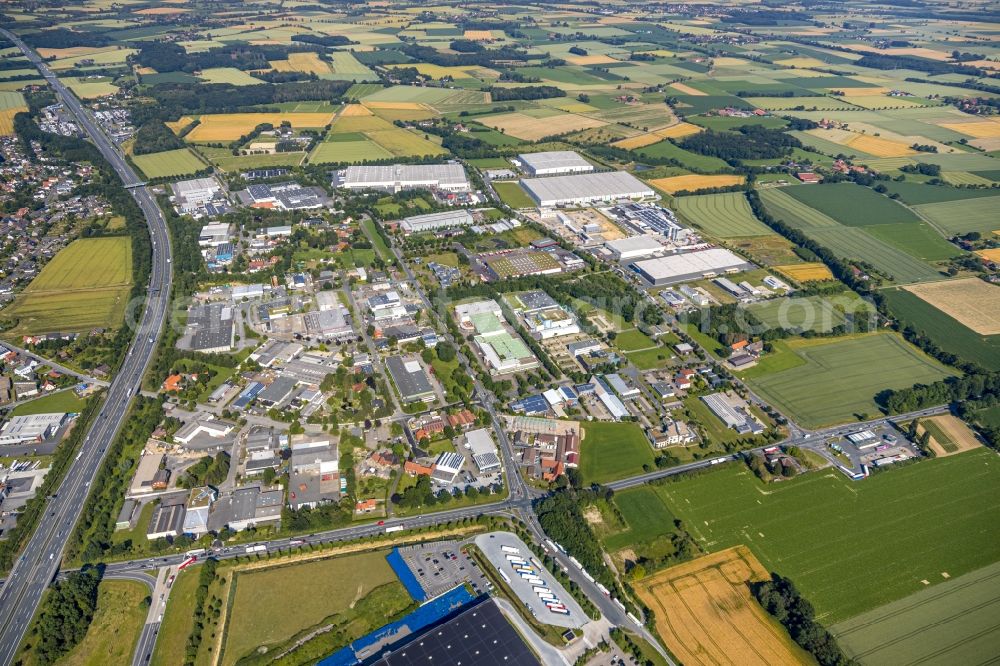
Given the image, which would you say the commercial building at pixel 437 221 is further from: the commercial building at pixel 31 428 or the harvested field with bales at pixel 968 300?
the harvested field with bales at pixel 968 300

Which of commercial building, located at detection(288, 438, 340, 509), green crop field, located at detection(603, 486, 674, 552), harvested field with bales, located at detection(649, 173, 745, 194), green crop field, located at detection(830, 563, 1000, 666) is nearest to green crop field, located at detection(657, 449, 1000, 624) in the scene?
green crop field, located at detection(830, 563, 1000, 666)

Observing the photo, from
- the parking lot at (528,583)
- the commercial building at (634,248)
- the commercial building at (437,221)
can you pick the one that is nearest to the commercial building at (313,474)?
the parking lot at (528,583)

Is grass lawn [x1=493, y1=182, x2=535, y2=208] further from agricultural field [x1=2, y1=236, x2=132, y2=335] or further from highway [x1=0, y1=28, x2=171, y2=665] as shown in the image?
agricultural field [x1=2, y1=236, x2=132, y2=335]

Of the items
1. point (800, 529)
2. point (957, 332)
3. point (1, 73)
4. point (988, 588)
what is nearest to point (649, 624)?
point (800, 529)

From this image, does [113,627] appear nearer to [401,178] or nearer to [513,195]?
[401,178]

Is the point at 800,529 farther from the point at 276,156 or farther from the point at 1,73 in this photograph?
the point at 1,73

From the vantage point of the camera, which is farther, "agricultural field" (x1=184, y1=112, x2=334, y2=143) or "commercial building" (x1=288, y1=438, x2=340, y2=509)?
"agricultural field" (x1=184, y1=112, x2=334, y2=143)

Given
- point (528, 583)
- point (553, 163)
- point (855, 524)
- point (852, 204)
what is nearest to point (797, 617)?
point (855, 524)
